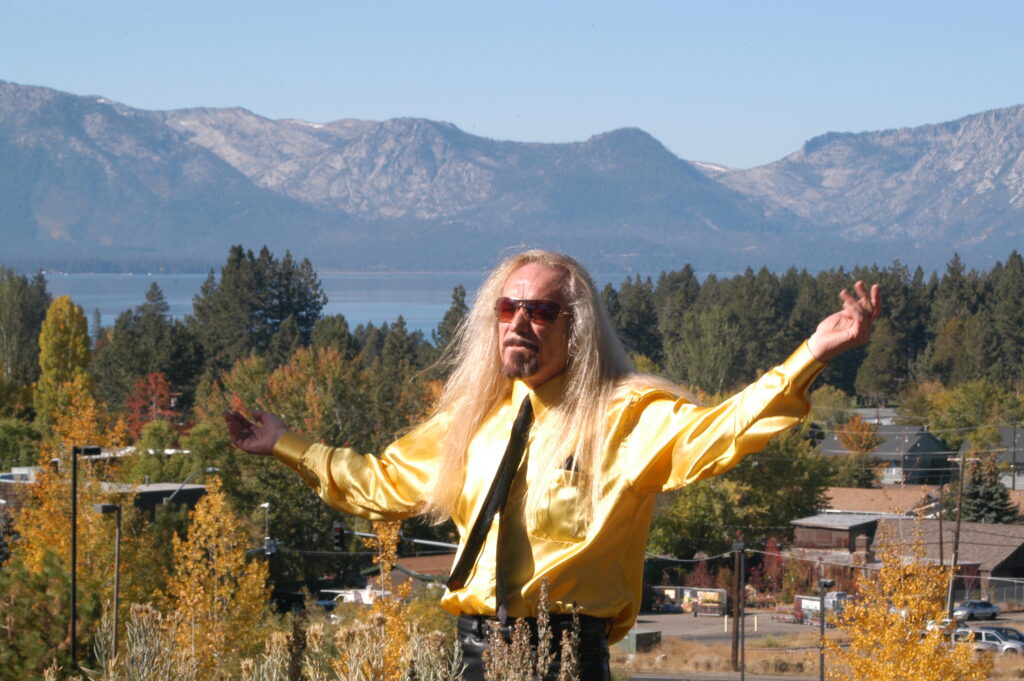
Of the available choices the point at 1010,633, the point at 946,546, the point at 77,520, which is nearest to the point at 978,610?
the point at 946,546

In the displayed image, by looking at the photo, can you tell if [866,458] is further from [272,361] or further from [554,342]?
[554,342]

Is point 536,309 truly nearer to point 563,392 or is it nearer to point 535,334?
point 535,334

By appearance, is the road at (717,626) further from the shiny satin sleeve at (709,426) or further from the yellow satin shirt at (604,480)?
the shiny satin sleeve at (709,426)

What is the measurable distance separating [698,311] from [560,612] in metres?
101

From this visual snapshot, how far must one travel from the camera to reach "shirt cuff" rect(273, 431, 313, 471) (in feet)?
19.6

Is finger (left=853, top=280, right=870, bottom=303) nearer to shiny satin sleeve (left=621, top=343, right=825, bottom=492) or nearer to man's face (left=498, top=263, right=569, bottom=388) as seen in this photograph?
shiny satin sleeve (left=621, top=343, right=825, bottom=492)

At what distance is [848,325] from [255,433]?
2505 millimetres

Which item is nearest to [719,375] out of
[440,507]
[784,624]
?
[784,624]

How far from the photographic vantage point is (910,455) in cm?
7162

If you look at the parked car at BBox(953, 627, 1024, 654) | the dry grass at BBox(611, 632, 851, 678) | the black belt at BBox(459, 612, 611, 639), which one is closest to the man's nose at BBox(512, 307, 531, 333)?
the black belt at BBox(459, 612, 611, 639)

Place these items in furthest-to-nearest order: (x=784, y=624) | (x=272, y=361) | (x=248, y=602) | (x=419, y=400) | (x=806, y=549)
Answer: (x=272, y=361) → (x=419, y=400) → (x=806, y=549) → (x=784, y=624) → (x=248, y=602)

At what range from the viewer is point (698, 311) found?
4166 inches

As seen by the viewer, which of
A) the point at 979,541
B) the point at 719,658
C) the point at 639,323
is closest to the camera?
the point at 719,658

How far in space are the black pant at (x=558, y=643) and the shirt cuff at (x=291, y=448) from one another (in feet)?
3.16
